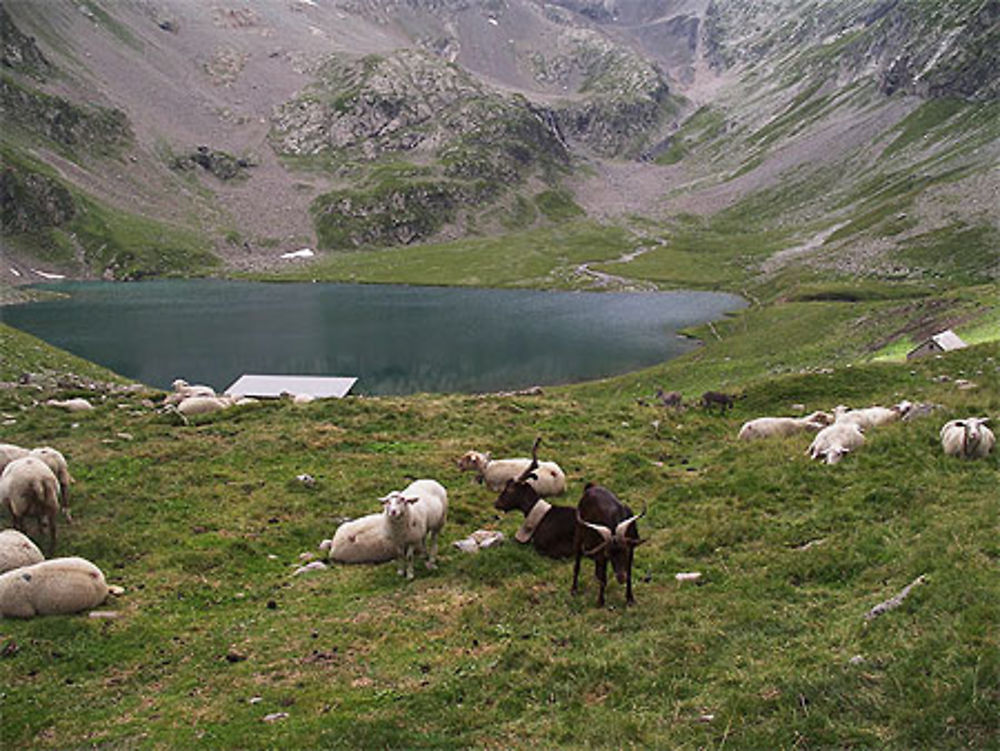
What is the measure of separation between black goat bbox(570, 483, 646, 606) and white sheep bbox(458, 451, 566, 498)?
482 centimetres

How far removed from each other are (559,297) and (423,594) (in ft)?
442

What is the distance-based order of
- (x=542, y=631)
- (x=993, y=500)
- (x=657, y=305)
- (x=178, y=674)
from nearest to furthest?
(x=178, y=674), (x=542, y=631), (x=993, y=500), (x=657, y=305)

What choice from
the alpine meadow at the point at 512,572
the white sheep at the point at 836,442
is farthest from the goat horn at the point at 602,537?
the white sheep at the point at 836,442

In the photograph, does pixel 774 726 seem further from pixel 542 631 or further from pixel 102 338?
pixel 102 338

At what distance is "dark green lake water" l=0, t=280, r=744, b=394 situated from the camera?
76750mm

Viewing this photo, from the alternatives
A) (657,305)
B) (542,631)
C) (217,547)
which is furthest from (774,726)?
(657,305)

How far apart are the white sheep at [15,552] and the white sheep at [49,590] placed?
0.76m

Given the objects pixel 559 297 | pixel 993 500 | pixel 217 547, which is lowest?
pixel 559 297

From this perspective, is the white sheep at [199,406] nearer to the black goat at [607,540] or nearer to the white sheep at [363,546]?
the white sheep at [363,546]

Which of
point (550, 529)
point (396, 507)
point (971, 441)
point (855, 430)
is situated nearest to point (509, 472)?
point (550, 529)

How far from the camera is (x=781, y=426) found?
86.3 feet

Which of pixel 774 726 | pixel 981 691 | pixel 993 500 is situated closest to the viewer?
pixel 981 691

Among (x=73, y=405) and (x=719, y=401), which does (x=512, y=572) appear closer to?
(x=719, y=401)

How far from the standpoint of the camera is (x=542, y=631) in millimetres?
12352
